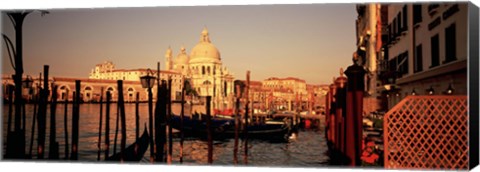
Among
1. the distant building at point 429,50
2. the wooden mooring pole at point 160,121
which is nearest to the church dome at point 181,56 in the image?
the wooden mooring pole at point 160,121

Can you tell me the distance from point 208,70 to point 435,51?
5.04 meters

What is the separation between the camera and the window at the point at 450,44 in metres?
5.24

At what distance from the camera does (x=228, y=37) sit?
6547mm

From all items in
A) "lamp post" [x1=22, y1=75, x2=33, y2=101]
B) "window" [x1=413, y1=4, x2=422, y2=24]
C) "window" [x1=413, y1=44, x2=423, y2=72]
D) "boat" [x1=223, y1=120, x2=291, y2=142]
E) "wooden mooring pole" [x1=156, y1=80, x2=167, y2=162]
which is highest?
"window" [x1=413, y1=4, x2=422, y2=24]

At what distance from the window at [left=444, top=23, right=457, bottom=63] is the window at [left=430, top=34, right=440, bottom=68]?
0.46 metres

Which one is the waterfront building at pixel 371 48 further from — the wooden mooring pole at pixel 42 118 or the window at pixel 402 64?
the wooden mooring pole at pixel 42 118

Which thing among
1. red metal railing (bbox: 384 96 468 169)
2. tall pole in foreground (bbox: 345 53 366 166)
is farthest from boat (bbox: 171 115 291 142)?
red metal railing (bbox: 384 96 468 169)

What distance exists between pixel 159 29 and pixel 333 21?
6.16ft

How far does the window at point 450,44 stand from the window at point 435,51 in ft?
1.51

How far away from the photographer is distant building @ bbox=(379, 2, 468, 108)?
498cm

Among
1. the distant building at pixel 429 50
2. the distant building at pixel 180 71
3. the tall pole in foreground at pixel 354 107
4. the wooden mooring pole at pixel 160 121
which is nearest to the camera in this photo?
the tall pole in foreground at pixel 354 107

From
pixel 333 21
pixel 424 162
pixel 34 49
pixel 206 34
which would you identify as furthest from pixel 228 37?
pixel 424 162

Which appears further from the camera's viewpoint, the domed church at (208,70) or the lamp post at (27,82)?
the domed church at (208,70)

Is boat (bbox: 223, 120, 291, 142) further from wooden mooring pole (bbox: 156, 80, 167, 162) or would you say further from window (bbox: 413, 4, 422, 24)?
window (bbox: 413, 4, 422, 24)
